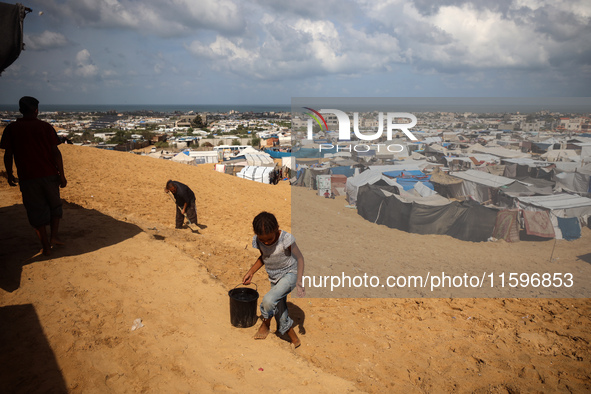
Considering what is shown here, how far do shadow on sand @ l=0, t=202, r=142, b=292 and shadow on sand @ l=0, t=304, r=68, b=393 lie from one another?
0.56 m

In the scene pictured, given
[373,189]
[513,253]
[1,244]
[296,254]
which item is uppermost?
[296,254]

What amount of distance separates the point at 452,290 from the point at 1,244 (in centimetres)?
716

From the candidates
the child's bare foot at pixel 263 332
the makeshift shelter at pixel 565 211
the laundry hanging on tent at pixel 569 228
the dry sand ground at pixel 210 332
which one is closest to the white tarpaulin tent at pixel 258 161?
the makeshift shelter at pixel 565 211

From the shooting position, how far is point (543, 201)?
11.5m

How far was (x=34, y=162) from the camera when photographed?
3.59 meters

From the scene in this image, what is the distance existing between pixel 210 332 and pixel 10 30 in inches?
131

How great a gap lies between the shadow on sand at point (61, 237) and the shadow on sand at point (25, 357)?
56 centimetres

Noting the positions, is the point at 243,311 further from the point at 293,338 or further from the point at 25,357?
the point at 25,357

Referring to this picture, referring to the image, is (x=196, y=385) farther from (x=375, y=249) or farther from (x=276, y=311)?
(x=375, y=249)

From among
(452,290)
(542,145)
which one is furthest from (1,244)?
(542,145)

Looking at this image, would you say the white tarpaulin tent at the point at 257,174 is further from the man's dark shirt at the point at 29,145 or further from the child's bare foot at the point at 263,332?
the child's bare foot at the point at 263,332

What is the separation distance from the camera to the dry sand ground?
256 centimetres

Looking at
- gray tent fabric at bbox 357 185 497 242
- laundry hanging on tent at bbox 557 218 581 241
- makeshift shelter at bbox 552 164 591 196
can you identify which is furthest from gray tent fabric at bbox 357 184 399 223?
makeshift shelter at bbox 552 164 591 196

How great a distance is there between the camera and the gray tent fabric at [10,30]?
3.04m
